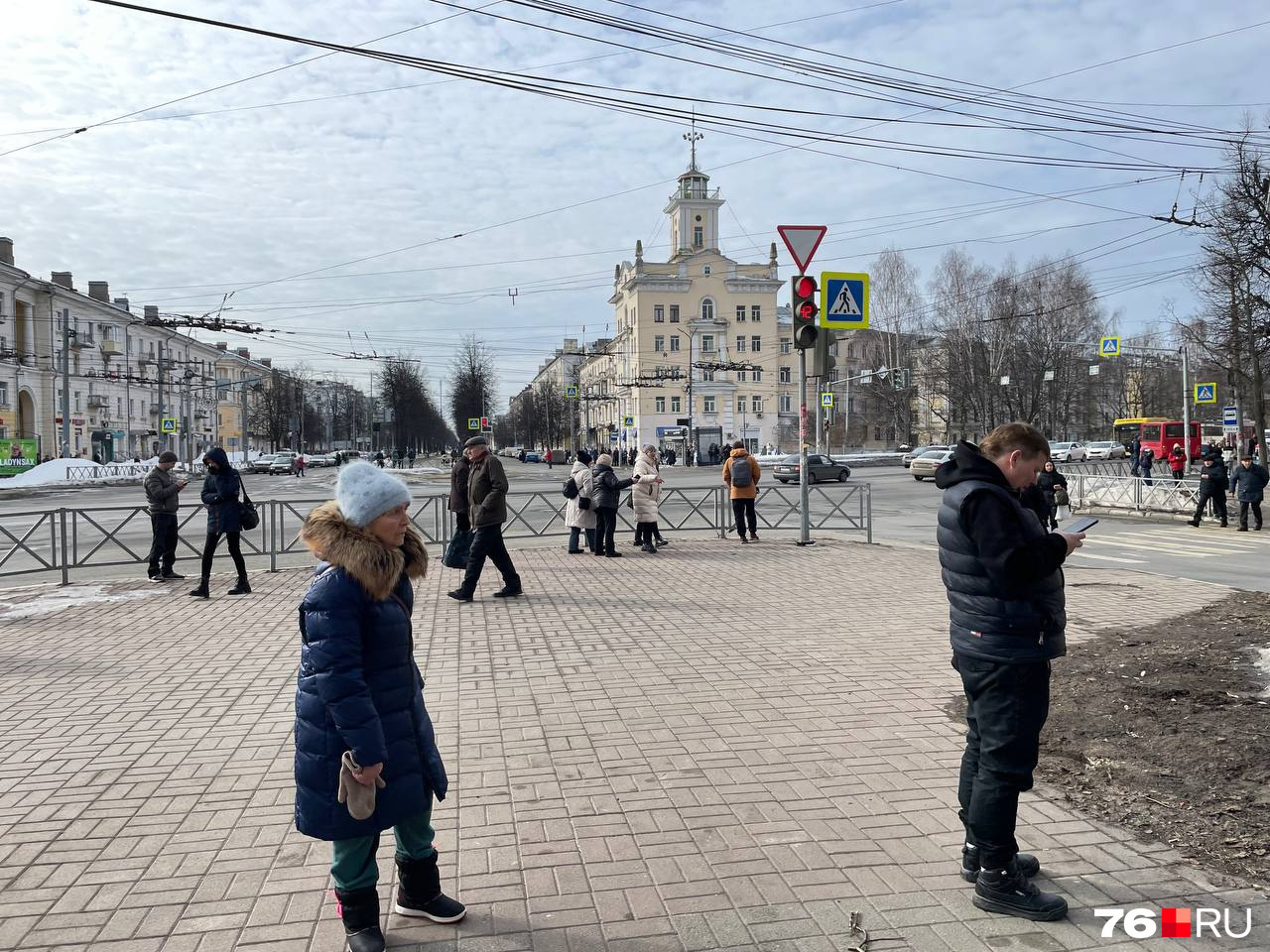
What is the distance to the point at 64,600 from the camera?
10531 mm

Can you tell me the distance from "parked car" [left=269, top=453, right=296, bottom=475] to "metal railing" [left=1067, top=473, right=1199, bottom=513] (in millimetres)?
50536

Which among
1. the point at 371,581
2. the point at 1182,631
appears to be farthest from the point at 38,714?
the point at 1182,631

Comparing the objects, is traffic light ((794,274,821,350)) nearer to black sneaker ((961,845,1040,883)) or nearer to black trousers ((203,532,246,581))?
black trousers ((203,532,246,581))

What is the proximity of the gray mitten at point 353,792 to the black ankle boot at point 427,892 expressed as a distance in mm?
459

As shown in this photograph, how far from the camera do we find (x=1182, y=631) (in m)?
7.41

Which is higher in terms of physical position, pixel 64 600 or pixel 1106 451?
pixel 1106 451

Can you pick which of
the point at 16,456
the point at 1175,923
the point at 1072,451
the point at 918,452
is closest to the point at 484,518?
the point at 1175,923

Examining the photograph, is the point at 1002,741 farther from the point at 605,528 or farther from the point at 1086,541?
the point at 1086,541

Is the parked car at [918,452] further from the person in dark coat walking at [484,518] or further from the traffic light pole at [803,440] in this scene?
the person in dark coat walking at [484,518]

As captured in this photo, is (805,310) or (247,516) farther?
(805,310)

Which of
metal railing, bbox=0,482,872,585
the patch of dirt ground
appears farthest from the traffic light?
the patch of dirt ground

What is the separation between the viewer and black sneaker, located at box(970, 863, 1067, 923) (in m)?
3.20

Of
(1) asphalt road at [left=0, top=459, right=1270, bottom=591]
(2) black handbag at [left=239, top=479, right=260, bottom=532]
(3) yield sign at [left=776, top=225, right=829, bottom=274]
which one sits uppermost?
(3) yield sign at [left=776, top=225, right=829, bottom=274]

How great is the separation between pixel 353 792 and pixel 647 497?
1190 centimetres
